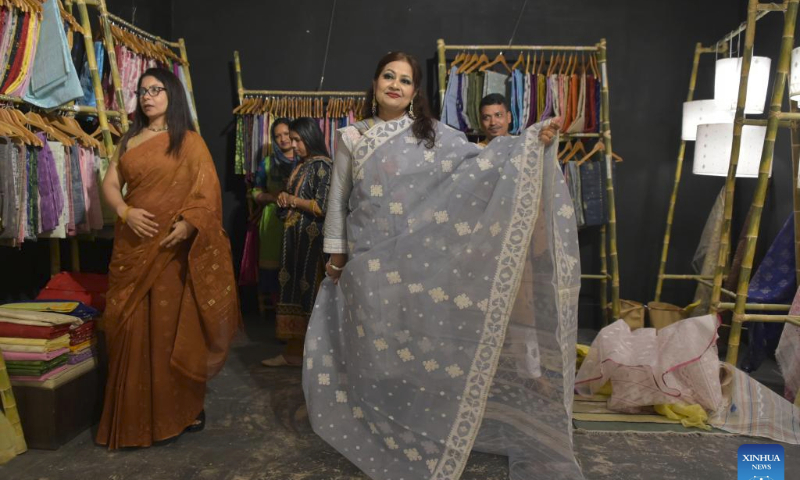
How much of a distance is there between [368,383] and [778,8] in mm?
2559

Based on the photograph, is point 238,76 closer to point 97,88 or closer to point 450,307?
point 97,88

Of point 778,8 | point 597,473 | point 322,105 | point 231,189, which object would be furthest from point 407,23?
point 597,473

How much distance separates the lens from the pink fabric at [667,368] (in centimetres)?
273

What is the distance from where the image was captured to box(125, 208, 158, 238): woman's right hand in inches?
91.7

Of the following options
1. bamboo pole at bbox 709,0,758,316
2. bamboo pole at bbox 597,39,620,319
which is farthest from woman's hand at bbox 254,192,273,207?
bamboo pole at bbox 709,0,758,316

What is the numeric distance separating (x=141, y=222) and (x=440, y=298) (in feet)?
3.95

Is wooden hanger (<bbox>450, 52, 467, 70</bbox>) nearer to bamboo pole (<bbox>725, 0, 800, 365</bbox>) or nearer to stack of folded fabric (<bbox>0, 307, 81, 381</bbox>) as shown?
bamboo pole (<bbox>725, 0, 800, 365</bbox>)

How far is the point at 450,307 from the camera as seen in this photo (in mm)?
2031

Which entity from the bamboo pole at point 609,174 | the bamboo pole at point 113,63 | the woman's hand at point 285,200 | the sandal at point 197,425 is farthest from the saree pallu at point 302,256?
the bamboo pole at point 609,174

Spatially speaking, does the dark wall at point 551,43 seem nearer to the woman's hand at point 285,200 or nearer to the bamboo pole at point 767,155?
the woman's hand at point 285,200

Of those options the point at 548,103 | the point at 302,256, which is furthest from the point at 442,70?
the point at 302,256

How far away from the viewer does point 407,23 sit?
175 inches

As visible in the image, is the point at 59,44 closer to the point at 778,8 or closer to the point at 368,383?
the point at 368,383

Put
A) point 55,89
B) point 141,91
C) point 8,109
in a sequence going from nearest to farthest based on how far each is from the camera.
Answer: point 141,91
point 8,109
point 55,89
